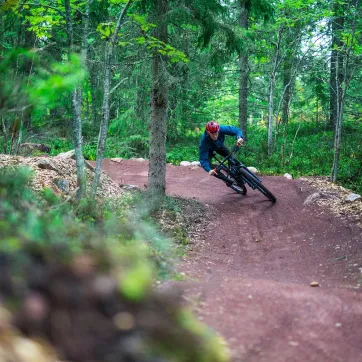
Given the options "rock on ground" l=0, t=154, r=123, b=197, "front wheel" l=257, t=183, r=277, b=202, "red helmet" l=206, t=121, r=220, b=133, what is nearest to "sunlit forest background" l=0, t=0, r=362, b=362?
"rock on ground" l=0, t=154, r=123, b=197

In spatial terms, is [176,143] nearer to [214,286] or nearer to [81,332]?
[214,286]

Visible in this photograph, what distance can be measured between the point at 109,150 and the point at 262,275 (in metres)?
12.5

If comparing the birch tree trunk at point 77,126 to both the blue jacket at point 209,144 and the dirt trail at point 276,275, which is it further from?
the blue jacket at point 209,144

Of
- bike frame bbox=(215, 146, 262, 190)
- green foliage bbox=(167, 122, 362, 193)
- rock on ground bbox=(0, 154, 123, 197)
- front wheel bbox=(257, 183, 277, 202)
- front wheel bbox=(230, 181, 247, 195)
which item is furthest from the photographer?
green foliage bbox=(167, 122, 362, 193)

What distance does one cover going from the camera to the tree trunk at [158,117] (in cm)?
853

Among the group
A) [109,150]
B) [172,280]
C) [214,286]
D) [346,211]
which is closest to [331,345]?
[214,286]

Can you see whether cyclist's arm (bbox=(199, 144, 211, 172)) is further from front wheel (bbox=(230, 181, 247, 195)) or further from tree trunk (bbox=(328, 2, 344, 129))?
tree trunk (bbox=(328, 2, 344, 129))

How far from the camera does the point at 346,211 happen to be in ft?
27.8

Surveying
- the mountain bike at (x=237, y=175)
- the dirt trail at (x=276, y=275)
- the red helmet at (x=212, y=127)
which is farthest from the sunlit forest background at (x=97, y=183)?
the mountain bike at (x=237, y=175)

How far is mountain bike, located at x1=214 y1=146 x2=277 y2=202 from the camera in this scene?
9406mm

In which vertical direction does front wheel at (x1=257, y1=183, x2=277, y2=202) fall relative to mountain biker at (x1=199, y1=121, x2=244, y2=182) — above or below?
below

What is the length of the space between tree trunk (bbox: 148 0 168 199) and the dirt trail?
1711 mm

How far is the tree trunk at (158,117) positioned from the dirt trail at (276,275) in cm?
171

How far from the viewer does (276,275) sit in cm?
580
